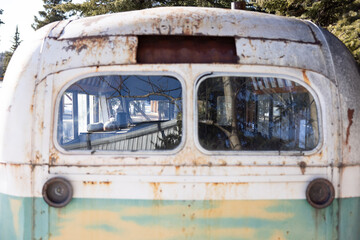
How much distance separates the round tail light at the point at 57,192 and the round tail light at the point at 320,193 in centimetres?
180

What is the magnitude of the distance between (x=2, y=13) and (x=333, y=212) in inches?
1169

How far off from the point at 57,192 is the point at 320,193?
1996 mm

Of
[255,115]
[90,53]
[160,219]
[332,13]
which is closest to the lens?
[160,219]

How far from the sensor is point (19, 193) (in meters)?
2.60

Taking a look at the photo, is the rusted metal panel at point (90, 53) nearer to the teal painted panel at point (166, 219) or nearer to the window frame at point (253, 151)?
the window frame at point (253, 151)

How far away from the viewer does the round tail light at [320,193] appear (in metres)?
2.62

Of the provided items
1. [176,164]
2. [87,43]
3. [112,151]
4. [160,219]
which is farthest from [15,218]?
[87,43]

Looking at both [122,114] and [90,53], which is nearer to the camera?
[90,53]

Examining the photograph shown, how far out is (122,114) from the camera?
9.64 feet

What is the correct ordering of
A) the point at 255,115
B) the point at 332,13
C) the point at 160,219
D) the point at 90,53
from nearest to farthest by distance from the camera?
the point at 160,219 < the point at 90,53 < the point at 255,115 < the point at 332,13

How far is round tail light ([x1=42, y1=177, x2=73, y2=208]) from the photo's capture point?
2549mm

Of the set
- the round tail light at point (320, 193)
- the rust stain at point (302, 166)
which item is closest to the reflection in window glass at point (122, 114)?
the rust stain at point (302, 166)

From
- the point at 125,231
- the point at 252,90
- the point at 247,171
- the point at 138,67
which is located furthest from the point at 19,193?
the point at 252,90

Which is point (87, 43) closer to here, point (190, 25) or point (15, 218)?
point (190, 25)
